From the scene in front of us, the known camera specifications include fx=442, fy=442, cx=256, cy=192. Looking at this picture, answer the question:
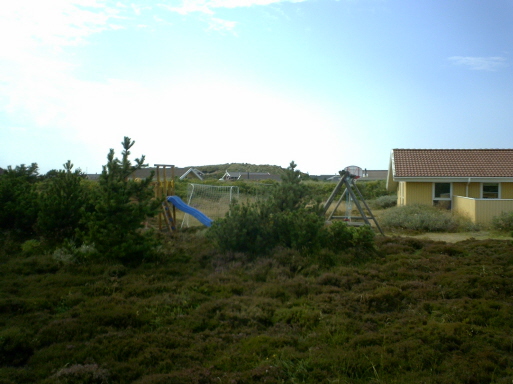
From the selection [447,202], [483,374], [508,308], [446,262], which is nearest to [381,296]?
[508,308]

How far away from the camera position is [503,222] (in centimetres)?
1503

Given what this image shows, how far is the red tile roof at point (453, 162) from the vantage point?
2028 centimetres

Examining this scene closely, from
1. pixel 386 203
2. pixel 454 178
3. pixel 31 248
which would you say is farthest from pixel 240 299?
pixel 386 203

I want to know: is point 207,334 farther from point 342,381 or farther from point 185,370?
point 342,381

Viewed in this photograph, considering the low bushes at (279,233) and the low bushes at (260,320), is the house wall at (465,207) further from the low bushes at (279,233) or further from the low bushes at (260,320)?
the low bushes at (279,233)

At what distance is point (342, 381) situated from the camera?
170 inches

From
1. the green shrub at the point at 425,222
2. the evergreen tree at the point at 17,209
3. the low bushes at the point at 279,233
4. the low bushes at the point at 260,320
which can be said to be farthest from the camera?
the green shrub at the point at 425,222

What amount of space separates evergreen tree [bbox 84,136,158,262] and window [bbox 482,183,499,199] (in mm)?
16863

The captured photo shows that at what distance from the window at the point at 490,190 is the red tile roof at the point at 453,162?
2.34 ft

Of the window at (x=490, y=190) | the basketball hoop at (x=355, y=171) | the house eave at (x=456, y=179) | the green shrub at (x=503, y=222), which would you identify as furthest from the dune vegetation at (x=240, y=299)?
the window at (x=490, y=190)

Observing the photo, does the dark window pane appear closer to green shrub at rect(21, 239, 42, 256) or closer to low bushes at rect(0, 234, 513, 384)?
low bushes at rect(0, 234, 513, 384)

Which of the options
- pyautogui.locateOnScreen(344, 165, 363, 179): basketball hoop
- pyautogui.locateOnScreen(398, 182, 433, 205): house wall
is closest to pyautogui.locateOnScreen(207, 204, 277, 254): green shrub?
pyautogui.locateOnScreen(344, 165, 363, 179): basketball hoop

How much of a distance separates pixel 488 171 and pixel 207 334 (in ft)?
61.4

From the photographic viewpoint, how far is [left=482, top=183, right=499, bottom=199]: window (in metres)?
20.5
